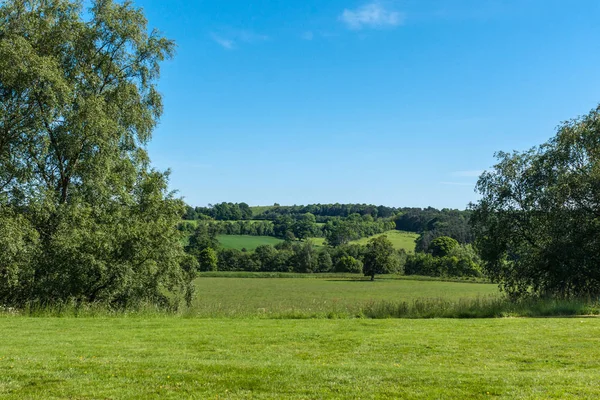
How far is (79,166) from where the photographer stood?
70.2 ft

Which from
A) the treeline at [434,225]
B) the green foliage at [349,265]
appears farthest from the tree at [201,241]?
the treeline at [434,225]

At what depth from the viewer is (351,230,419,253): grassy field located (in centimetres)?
11838

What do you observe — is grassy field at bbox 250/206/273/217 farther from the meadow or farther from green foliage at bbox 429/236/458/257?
green foliage at bbox 429/236/458/257

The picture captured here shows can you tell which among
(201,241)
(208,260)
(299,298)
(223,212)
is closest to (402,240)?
(223,212)

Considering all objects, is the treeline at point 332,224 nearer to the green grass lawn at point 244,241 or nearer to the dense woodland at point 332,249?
the dense woodland at point 332,249

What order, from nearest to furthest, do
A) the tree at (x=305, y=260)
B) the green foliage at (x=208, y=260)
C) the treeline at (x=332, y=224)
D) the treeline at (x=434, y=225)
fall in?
1. the green foliage at (x=208, y=260)
2. the tree at (x=305, y=260)
3. the treeline at (x=434, y=225)
4. the treeline at (x=332, y=224)

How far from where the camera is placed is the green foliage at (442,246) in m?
99.2

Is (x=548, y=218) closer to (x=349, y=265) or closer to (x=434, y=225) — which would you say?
(x=349, y=265)

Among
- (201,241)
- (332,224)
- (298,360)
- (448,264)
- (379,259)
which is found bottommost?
(298,360)

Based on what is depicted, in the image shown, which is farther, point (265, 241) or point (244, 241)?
point (265, 241)

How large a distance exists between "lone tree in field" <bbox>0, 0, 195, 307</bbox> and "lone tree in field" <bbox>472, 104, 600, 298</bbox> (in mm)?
19593

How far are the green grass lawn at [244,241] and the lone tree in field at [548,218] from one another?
256 feet

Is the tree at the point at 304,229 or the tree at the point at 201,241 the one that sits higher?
the tree at the point at 304,229

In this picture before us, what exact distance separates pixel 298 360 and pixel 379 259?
7517cm
